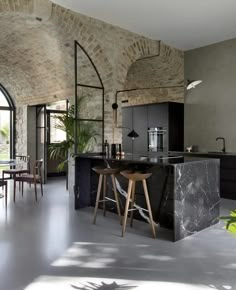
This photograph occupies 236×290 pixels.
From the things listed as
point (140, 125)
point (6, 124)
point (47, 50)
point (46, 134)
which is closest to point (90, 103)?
point (47, 50)

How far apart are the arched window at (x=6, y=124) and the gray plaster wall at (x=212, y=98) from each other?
539 centimetres

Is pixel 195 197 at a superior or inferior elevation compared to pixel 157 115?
inferior

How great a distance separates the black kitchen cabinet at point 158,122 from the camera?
679 centimetres

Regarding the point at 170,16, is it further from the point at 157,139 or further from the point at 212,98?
the point at 157,139

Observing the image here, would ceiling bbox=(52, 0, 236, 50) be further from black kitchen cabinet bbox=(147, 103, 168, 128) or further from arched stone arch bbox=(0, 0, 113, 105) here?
black kitchen cabinet bbox=(147, 103, 168, 128)

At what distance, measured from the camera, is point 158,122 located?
272 inches

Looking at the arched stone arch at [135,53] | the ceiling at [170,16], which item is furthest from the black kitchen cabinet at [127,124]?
the ceiling at [170,16]

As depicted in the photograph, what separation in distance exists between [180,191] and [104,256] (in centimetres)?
124

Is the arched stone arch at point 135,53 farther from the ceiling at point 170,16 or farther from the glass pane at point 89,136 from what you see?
the glass pane at point 89,136

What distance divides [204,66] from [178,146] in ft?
6.65

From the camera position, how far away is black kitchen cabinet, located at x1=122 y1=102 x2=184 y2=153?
267 inches

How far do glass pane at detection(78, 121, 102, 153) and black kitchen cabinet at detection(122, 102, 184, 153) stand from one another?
1.73 m

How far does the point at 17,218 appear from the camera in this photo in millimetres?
4406

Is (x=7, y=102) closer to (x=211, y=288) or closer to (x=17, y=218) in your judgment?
(x=17, y=218)
